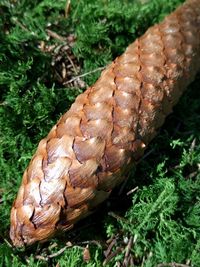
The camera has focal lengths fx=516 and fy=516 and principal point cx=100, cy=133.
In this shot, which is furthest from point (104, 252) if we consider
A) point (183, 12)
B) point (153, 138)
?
point (183, 12)

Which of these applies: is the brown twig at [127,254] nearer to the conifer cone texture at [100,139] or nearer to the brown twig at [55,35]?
the conifer cone texture at [100,139]

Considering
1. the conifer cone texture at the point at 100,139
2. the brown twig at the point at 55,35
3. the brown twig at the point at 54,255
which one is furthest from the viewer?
the brown twig at the point at 55,35

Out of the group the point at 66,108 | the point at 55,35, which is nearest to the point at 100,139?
the point at 66,108

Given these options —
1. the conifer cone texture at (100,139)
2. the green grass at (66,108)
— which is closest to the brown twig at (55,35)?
the green grass at (66,108)

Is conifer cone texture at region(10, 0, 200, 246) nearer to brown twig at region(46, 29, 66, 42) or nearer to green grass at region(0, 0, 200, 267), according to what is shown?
green grass at region(0, 0, 200, 267)

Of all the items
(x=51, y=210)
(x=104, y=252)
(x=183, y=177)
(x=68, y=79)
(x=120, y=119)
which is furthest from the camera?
(x=68, y=79)

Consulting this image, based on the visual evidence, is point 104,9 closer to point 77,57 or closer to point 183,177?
point 77,57

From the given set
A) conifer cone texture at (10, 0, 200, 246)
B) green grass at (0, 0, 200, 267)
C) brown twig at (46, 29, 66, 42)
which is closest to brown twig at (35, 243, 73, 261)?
green grass at (0, 0, 200, 267)
